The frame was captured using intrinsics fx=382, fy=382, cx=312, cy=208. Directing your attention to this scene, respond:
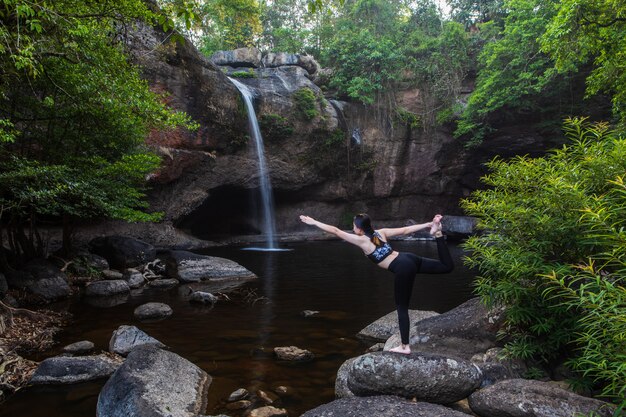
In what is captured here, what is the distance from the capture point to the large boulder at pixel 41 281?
953 centimetres

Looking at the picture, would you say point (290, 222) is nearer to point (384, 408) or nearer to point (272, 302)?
point (272, 302)

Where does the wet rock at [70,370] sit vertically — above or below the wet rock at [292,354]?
above

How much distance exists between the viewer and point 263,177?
82.8 ft

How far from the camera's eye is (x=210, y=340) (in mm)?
7109

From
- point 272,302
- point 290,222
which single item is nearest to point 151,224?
point 290,222

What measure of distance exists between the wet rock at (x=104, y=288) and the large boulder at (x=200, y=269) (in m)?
1.96

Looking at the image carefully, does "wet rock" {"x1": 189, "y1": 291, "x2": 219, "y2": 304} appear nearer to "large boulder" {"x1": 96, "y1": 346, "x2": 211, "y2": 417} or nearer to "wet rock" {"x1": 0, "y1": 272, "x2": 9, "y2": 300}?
"wet rock" {"x1": 0, "y1": 272, "x2": 9, "y2": 300}

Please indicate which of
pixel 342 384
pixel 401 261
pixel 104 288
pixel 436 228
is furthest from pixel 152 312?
pixel 436 228

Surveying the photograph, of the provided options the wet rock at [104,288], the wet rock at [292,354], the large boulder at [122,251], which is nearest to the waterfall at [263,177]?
the large boulder at [122,251]

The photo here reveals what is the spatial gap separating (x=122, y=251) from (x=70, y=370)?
10.1 m

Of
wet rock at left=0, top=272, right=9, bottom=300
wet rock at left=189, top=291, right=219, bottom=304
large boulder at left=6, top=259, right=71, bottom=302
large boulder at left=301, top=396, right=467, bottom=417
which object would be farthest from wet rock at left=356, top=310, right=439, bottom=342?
large boulder at left=6, top=259, right=71, bottom=302

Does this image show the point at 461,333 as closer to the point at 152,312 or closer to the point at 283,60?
the point at 152,312

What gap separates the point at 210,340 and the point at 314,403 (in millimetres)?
2917

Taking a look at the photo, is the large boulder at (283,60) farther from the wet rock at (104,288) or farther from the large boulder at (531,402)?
the large boulder at (531,402)
